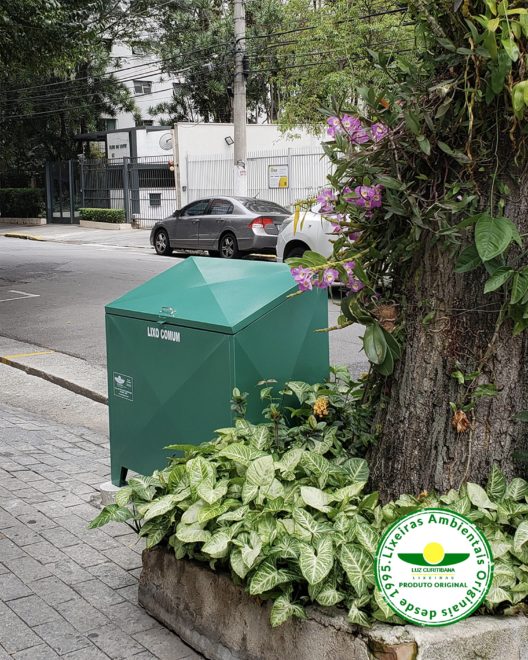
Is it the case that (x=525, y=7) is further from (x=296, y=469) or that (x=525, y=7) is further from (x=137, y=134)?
(x=137, y=134)

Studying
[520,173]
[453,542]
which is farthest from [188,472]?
[520,173]

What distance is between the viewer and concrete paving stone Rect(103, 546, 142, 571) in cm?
421

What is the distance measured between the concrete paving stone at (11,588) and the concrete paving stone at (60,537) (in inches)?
16.0

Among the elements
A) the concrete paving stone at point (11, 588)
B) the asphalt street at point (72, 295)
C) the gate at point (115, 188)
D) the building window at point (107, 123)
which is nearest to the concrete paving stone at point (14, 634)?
the concrete paving stone at point (11, 588)

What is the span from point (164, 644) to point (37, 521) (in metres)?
1.58

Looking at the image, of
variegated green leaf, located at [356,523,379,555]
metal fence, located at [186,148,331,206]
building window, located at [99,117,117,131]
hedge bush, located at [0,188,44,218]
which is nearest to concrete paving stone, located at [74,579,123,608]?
variegated green leaf, located at [356,523,379,555]

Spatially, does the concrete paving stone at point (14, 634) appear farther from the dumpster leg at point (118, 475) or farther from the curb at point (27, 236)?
the curb at point (27, 236)

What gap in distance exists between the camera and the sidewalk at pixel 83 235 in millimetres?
27933

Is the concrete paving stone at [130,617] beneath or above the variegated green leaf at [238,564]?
beneath

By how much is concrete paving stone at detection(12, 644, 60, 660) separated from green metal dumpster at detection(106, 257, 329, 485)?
3.64ft

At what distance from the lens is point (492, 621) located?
284cm

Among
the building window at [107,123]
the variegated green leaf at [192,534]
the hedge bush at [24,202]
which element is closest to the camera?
the variegated green leaf at [192,534]

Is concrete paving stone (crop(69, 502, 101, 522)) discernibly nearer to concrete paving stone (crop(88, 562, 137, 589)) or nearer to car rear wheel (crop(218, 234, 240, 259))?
concrete paving stone (crop(88, 562, 137, 589))

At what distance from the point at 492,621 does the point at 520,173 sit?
154cm
